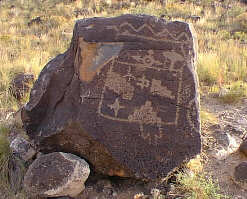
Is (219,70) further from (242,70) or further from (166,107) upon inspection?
(166,107)

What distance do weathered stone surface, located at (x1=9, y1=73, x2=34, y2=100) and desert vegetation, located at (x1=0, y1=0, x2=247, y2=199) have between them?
8 cm

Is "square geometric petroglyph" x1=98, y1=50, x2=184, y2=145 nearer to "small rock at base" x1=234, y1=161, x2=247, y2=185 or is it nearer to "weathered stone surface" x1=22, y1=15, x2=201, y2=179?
"weathered stone surface" x1=22, y1=15, x2=201, y2=179

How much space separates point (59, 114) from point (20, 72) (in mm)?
3122

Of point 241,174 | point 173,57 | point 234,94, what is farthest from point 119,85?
point 234,94

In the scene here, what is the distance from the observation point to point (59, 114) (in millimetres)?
3215

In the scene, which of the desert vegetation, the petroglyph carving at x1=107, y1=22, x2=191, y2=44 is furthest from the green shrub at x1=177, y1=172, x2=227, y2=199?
the petroglyph carving at x1=107, y1=22, x2=191, y2=44

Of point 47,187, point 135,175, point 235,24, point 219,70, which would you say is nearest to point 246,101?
point 219,70

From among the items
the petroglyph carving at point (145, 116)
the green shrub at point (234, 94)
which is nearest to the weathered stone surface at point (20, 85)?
the petroglyph carving at point (145, 116)

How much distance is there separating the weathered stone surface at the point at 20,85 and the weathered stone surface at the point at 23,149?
5.42 ft

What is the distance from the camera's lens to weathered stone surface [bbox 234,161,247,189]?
294 centimetres

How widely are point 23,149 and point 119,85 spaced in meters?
1.20

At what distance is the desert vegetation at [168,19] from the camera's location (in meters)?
3.28

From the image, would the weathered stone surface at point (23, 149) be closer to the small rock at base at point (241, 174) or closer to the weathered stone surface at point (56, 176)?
the weathered stone surface at point (56, 176)

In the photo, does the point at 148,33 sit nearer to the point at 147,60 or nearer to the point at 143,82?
the point at 147,60
